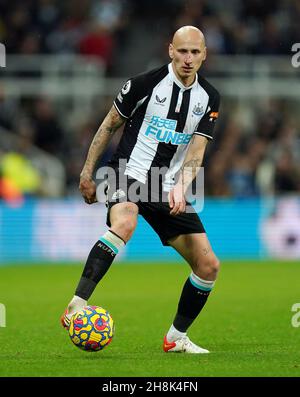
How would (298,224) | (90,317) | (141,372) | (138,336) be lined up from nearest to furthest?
(141,372), (90,317), (138,336), (298,224)

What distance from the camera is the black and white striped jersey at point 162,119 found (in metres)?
7.59

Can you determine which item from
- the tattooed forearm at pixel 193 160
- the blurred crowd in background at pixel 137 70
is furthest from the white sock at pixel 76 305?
the blurred crowd in background at pixel 137 70

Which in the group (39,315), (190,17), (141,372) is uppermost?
(190,17)

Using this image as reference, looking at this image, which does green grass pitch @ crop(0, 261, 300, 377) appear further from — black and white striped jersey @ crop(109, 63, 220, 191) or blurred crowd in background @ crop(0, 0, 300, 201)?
blurred crowd in background @ crop(0, 0, 300, 201)

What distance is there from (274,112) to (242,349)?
12.8m

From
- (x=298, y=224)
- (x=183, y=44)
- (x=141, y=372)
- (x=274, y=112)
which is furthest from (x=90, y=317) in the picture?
(x=274, y=112)

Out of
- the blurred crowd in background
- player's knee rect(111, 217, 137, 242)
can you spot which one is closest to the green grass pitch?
player's knee rect(111, 217, 137, 242)

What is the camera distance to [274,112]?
20.1m

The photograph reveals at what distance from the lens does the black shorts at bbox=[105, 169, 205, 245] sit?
7.49 m

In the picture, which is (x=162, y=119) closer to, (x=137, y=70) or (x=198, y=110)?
(x=198, y=110)

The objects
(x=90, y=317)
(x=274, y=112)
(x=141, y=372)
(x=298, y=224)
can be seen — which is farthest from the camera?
(x=274, y=112)

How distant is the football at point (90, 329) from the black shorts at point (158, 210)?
770 mm

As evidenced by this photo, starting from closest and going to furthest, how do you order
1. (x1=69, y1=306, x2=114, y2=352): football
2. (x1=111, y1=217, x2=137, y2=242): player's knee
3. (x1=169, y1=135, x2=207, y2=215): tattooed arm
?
(x1=69, y1=306, x2=114, y2=352): football < (x1=111, y1=217, x2=137, y2=242): player's knee < (x1=169, y1=135, x2=207, y2=215): tattooed arm

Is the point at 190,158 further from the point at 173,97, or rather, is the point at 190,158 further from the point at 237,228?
the point at 237,228
